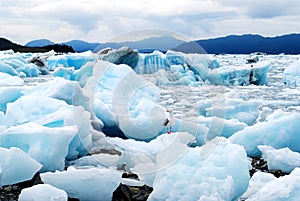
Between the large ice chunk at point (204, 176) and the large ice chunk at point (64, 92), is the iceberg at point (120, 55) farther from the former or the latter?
the large ice chunk at point (204, 176)

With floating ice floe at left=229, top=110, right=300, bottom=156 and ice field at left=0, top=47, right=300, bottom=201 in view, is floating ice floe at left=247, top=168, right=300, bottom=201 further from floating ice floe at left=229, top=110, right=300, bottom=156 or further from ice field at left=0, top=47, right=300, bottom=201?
floating ice floe at left=229, top=110, right=300, bottom=156

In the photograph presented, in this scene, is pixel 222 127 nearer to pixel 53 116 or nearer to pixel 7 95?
pixel 53 116

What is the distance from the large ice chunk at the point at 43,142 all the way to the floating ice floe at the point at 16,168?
0.36 m

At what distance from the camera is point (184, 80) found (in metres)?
14.1

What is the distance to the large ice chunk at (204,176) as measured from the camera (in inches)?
120

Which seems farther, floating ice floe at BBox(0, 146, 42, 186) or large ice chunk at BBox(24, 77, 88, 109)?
large ice chunk at BBox(24, 77, 88, 109)

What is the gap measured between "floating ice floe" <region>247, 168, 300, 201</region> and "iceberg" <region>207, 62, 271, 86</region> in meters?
11.7

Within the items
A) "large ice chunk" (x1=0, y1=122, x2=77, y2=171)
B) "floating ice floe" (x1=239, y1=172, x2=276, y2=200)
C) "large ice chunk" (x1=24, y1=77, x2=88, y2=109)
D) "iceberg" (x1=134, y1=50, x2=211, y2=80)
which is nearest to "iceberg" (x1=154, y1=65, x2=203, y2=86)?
"iceberg" (x1=134, y1=50, x2=211, y2=80)

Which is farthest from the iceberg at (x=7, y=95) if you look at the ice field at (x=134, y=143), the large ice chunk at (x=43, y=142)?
the large ice chunk at (x=43, y=142)

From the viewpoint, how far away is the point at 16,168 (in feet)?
11.5

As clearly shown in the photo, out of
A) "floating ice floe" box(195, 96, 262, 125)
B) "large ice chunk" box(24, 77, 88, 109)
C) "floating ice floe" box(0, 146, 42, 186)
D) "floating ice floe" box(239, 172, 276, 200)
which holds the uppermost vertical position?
"large ice chunk" box(24, 77, 88, 109)

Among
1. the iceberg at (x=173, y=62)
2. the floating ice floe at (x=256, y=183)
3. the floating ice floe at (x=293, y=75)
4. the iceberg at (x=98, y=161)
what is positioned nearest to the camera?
the floating ice floe at (x=256, y=183)

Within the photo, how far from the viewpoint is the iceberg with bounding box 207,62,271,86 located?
579 inches

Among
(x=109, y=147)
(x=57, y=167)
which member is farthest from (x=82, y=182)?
(x=109, y=147)
